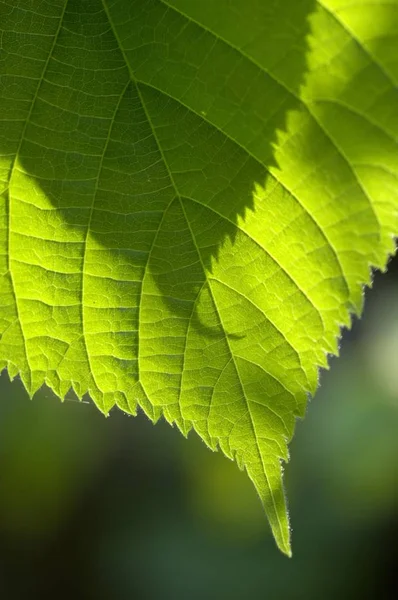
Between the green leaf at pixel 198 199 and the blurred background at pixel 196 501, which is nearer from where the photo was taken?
the green leaf at pixel 198 199

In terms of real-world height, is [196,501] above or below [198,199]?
below

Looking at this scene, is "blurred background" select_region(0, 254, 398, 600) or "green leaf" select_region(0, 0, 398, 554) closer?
"green leaf" select_region(0, 0, 398, 554)

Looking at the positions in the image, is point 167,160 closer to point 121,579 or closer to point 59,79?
point 59,79

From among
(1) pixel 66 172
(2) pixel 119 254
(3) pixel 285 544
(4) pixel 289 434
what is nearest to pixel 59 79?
(1) pixel 66 172
